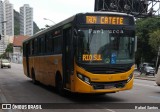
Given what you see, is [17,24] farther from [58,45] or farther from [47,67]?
[58,45]

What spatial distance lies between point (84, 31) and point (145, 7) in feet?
72.7

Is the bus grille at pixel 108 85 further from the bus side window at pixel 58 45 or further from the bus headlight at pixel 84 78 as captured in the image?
the bus side window at pixel 58 45

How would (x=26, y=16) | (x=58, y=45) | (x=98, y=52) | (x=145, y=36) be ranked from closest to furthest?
(x=98, y=52)
(x=58, y=45)
(x=145, y=36)
(x=26, y=16)

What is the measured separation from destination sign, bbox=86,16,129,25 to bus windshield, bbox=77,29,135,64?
0.33m

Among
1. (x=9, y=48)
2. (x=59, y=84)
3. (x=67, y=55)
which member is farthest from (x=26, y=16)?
(x=67, y=55)

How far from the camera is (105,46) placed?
1294 centimetres

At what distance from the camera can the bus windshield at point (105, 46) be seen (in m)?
12.8

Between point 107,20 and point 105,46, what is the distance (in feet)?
3.27

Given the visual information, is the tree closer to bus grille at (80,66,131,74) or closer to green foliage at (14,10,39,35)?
green foliage at (14,10,39,35)

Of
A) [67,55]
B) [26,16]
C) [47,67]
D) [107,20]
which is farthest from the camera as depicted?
[26,16]

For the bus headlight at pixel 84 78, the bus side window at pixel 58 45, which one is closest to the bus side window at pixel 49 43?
the bus side window at pixel 58 45

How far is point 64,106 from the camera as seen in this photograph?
1255 cm

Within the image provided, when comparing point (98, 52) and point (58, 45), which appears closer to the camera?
point (98, 52)

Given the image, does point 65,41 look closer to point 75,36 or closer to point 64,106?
point 75,36
